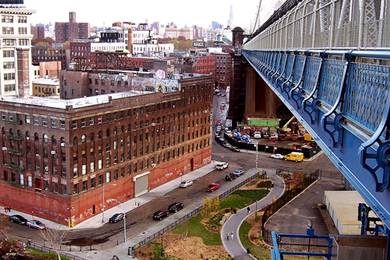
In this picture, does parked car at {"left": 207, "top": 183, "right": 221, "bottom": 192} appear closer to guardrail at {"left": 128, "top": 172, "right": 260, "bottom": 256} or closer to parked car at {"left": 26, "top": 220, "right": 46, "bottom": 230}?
guardrail at {"left": 128, "top": 172, "right": 260, "bottom": 256}

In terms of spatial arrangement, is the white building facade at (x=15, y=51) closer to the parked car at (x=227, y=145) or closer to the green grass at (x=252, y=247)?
the parked car at (x=227, y=145)

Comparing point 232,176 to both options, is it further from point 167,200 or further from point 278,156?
point 278,156

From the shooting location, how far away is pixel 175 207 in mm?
46875

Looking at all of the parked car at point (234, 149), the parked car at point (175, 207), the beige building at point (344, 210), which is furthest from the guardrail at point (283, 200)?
the parked car at point (234, 149)

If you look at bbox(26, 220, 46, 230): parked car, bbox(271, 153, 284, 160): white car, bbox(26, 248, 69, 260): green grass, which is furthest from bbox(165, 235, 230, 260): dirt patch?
bbox(271, 153, 284, 160): white car

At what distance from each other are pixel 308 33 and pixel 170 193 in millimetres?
30523

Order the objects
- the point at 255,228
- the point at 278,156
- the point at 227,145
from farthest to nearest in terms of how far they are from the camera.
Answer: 1. the point at 227,145
2. the point at 278,156
3. the point at 255,228

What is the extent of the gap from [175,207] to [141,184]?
21.9ft

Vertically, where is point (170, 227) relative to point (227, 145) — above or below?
below

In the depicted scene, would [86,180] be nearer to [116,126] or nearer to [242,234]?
[116,126]

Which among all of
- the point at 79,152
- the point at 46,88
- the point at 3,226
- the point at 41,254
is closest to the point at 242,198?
the point at 79,152

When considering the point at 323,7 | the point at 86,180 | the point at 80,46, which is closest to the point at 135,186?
the point at 86,180

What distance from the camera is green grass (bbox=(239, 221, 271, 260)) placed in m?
37.1

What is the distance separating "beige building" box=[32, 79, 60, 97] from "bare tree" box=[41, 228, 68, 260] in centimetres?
4021
